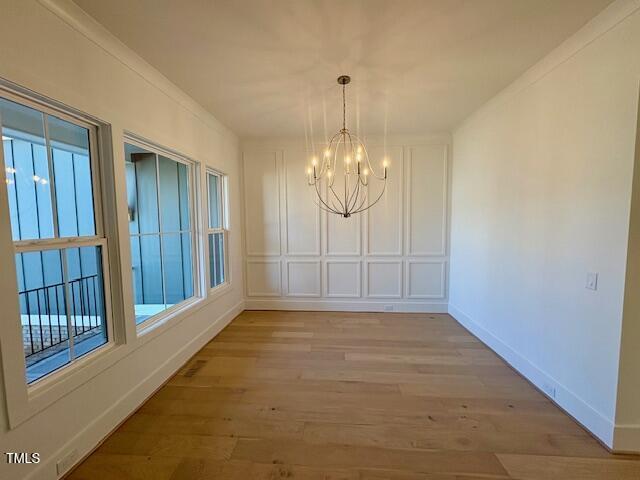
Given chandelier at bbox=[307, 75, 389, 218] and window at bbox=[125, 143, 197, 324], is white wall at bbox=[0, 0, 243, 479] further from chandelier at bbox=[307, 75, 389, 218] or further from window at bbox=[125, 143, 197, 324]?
chandelier at bbox=[307, 75, 389, 218]

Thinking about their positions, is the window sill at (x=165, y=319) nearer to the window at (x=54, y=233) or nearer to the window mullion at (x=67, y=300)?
the window at (x=54, y=233)

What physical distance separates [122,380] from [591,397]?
10.9 ft

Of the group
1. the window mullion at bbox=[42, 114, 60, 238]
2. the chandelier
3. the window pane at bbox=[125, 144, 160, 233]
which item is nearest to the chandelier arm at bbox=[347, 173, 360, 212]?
the chandelier

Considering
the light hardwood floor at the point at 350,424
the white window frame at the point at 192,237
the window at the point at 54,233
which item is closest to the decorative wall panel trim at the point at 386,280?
the light hardwood floor at the point at 350,424

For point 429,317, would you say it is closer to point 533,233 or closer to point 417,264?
point 417,264

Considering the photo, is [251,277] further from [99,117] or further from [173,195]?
[99,117]

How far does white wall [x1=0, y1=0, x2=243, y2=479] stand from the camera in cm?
133

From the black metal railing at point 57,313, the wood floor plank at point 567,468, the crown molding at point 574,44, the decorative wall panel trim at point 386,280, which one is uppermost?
the crown molding at point 574,44

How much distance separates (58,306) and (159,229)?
108 centimetres

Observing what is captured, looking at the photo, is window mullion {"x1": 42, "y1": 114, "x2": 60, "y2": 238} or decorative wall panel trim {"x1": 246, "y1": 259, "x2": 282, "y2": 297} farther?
decorative wall panel trim {"x1": 246, "y1": 259, "x2": 282, "y2": 297}

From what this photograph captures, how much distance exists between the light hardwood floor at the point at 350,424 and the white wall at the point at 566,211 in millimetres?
327

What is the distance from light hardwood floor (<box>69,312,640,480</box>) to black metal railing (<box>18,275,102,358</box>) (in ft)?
2.51

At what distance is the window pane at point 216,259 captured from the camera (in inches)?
140

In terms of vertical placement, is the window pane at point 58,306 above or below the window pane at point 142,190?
below
